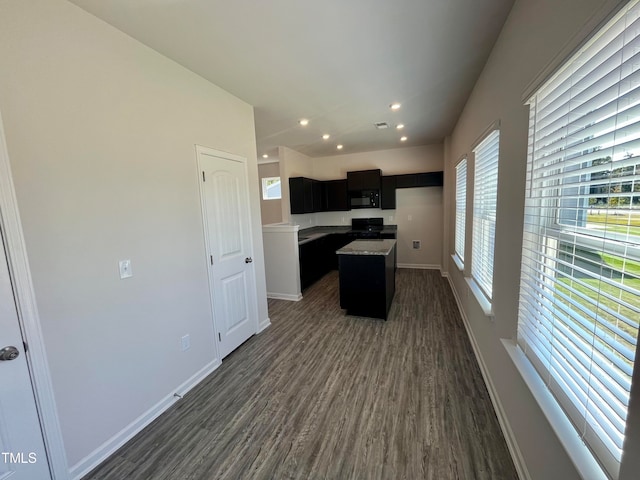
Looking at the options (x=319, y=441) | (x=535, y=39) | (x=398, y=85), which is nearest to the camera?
(x=535, y=39)

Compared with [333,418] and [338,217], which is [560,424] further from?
[338,217]

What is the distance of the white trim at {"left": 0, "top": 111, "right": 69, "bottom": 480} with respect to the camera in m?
1.37

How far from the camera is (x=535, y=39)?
1437mm

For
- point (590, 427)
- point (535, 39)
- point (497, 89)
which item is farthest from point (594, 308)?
point (497, 89)

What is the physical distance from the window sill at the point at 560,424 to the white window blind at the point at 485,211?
921 millimetres

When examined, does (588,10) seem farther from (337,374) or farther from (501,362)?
(337,374)

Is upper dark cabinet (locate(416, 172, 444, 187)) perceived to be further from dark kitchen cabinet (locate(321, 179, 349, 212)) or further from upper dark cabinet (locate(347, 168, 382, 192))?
dark kitchen cabinet (locate(321, 179, 349, 212))

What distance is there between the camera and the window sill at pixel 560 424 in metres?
0.95

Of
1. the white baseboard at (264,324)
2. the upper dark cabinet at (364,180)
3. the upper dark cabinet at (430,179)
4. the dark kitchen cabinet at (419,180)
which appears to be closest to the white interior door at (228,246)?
the white baseboard at (264,324)

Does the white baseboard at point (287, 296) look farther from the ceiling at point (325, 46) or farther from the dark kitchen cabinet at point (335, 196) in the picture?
the ceiling at point (325, 46)

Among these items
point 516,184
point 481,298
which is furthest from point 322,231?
point 516,184

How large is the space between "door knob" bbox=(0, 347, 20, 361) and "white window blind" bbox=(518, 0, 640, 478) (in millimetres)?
2548

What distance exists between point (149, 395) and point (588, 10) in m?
3.27

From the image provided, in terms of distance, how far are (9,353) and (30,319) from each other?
0.17 m
